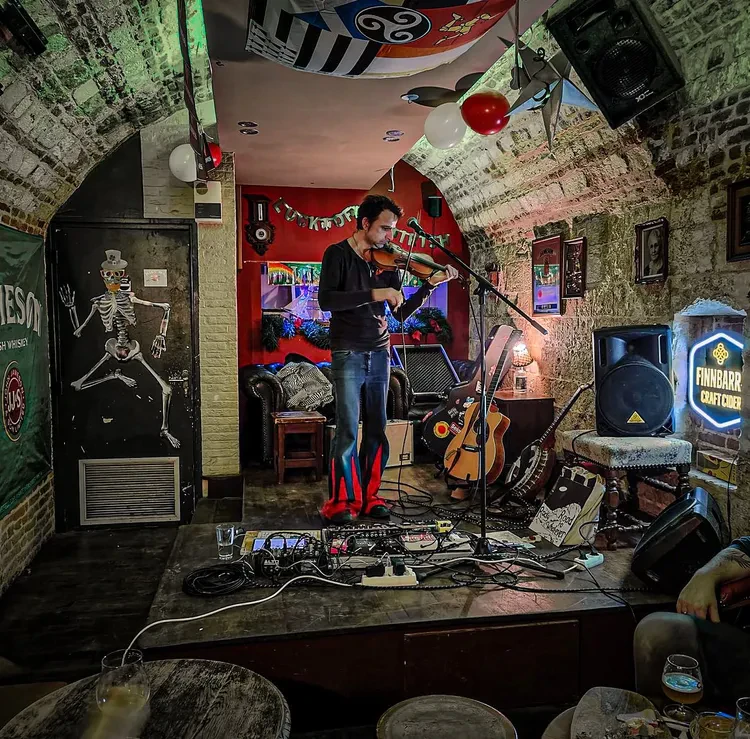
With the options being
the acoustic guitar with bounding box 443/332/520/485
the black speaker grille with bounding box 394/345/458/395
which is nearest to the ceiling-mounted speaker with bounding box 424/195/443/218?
the black speaker grille with bounding box 394/345/458/395

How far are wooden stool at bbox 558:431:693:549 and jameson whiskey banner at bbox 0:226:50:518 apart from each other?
351cm

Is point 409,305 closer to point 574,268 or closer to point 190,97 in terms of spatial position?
point 190,97

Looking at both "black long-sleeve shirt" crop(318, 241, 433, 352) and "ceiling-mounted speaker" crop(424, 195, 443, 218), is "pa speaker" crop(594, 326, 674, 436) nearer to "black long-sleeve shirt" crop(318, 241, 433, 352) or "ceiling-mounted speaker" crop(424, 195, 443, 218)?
"black long-sleeve shirt" crop(318, 241, 433, 352)

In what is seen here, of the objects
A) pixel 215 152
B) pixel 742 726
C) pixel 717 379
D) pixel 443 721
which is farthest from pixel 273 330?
pixel 742 726

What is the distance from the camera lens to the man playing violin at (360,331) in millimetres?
3938

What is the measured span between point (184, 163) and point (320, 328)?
2.77 metres

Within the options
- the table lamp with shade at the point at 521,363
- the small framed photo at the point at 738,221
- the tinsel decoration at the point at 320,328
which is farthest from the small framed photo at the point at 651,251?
the tinsel decoration at the point at 320,328

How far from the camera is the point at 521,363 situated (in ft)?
19.9

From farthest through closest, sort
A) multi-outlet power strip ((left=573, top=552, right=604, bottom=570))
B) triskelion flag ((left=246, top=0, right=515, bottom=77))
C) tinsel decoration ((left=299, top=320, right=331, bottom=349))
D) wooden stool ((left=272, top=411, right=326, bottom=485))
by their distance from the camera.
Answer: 1. tinsel decoration ((left=299, top=320, right=331, bottom=349))
2. wooden stool ((left=272, top=411, right=326, bottom=485))
3. multi-outlet power strip ((left=573, top=552, right=604, bottom=570))
4. triskelion flag ((left=246, top=0, right=515, bottom=77))

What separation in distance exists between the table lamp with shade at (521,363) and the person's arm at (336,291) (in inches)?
99.6

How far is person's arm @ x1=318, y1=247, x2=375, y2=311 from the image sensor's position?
12.8 ft

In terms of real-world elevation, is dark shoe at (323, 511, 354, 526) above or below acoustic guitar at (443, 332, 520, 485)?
below

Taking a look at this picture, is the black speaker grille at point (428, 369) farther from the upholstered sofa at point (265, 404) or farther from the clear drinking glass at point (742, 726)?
the clear drinking glass at point (742, 726)

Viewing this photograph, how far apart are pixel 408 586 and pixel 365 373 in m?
1.42
